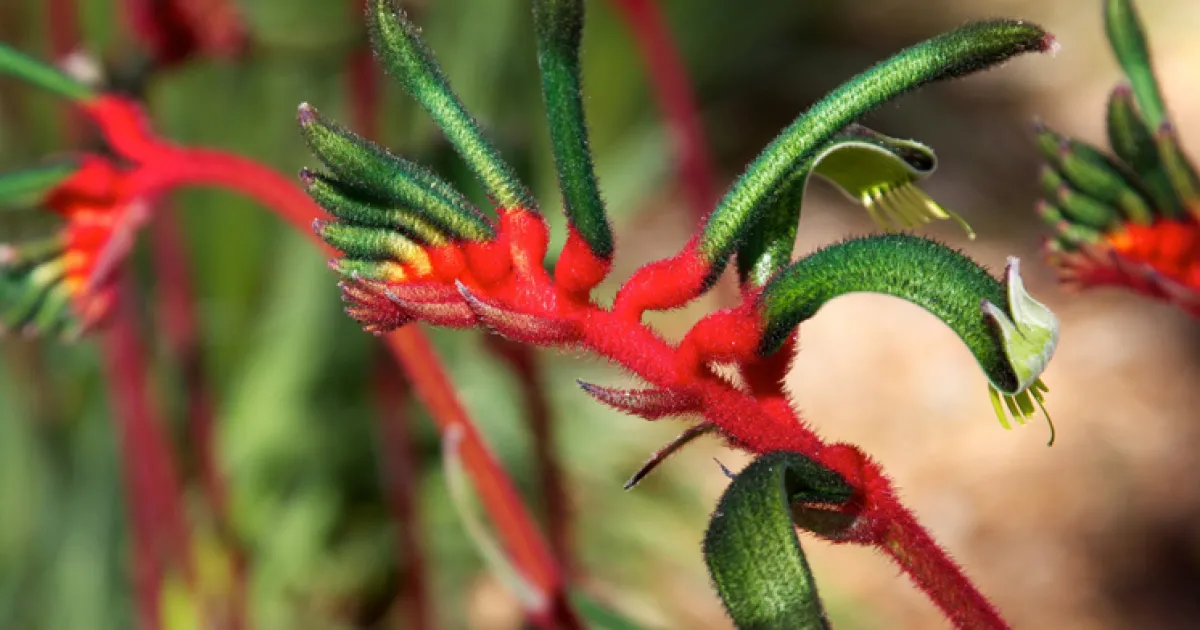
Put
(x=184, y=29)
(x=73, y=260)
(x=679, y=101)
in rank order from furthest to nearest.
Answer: (x=679, y=101)
(x=184, y=29)
(x=73, y=260)

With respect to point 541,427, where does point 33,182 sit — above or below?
above

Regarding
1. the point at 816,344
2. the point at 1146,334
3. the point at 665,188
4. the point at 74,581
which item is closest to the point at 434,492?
the point at 74,581

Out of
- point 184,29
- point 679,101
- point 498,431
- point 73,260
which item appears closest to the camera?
A: point 73,260

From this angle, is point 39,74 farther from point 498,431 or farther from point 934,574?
point 498,431

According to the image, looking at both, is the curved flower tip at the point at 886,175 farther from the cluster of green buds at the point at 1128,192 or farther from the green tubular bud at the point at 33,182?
the green tubular bud at the point at 33,182

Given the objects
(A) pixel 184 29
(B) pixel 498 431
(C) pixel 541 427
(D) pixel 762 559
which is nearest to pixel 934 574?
(D) pixel 762 559

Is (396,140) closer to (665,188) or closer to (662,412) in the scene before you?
(665,188)
